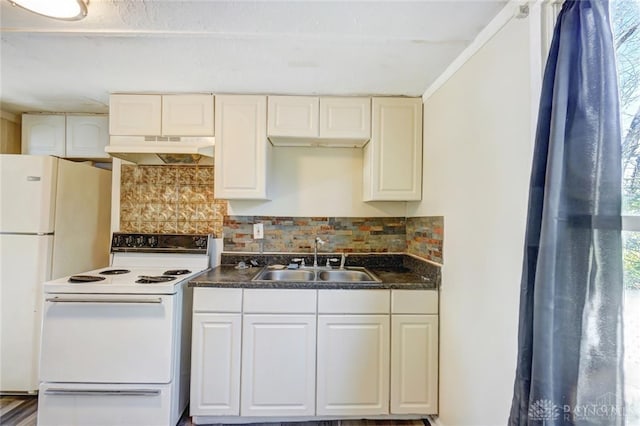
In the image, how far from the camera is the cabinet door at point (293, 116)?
2119 millimetres

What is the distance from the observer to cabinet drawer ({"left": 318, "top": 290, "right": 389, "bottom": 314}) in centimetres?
182

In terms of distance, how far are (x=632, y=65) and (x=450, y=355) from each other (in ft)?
4.94

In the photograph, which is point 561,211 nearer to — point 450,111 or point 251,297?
point 450,111

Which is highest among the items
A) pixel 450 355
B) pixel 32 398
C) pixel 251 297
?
pixel 251 297

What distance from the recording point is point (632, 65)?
85 centimetres

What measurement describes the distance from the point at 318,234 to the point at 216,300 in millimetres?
939

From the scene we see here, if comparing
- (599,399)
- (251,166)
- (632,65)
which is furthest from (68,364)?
(632,65)

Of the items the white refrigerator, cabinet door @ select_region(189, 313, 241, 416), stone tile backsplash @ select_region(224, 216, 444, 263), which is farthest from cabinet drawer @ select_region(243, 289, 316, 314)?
the white refrigerator

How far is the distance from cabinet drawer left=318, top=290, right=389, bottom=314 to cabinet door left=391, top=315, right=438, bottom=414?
139 mm

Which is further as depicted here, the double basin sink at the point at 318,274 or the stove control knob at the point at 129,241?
the stove control knob at the point at 129,241

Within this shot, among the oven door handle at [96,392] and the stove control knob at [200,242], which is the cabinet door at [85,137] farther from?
the oven door handle at [96,392]

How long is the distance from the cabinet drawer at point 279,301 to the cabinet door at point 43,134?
2.18m

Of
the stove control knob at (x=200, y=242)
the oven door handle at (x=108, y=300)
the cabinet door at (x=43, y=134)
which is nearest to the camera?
the oven door handle at (x=108, y=300)

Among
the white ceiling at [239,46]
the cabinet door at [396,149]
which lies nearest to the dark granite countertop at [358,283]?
the cabinet door at [396,149]
